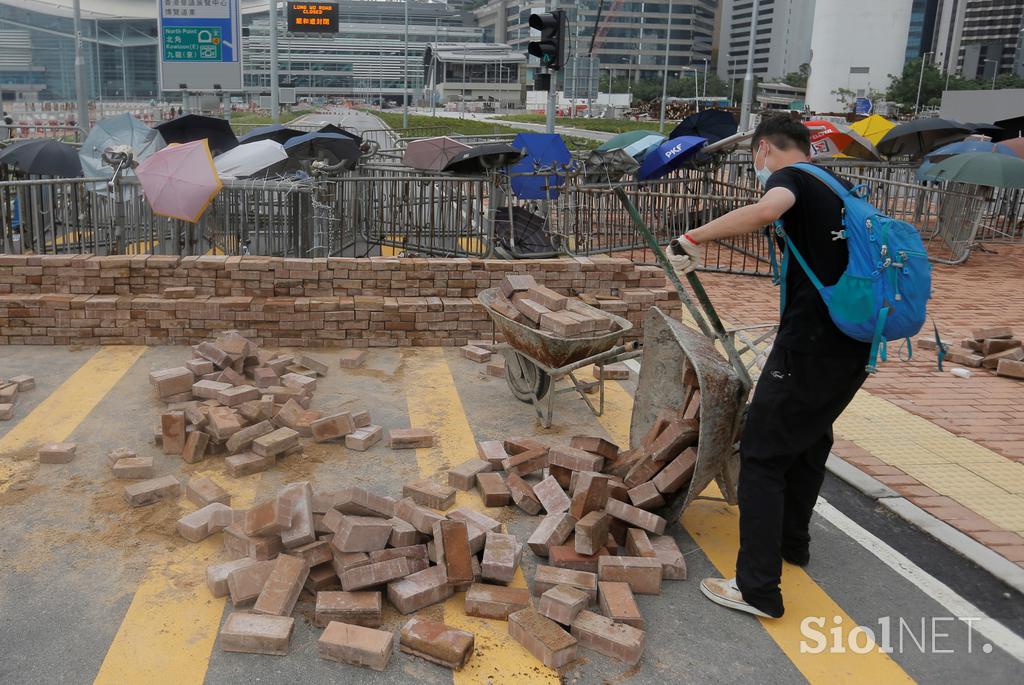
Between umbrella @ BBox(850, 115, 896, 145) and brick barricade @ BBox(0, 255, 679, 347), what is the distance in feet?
52.8

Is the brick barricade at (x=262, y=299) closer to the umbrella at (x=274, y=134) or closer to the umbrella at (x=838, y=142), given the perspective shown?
the umbrella at (x=274, y=134)

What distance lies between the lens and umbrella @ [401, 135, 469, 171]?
15945 millimetres

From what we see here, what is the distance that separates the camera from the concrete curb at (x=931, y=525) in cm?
498

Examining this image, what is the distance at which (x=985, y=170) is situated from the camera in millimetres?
16141

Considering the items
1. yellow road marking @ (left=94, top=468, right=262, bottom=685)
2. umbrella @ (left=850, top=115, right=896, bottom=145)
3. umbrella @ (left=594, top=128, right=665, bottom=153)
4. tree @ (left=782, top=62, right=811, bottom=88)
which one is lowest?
yellow road marking @ (left=94, top=468, right=262, bottom=685)

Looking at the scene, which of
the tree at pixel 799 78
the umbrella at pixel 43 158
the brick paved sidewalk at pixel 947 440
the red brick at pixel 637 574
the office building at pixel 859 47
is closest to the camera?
the red brick at pixel 637 574

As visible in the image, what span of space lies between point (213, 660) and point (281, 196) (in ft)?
29.2

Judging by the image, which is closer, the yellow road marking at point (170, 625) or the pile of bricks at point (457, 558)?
the yellow road marking at point (170, 625)

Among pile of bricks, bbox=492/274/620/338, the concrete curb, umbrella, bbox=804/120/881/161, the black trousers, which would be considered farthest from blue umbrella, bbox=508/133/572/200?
the black trousers

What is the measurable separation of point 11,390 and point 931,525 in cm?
669

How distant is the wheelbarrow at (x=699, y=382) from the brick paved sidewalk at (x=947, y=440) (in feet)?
5.38

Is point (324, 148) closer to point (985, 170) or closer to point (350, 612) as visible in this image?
point (985, 170)

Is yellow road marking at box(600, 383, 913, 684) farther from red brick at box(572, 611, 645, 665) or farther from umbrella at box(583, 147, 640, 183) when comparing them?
umbrella at box(583, 147, 640, 183)

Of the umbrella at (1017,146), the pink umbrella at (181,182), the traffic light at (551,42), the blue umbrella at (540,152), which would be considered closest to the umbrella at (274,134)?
the blue umbrella at (540,152)
